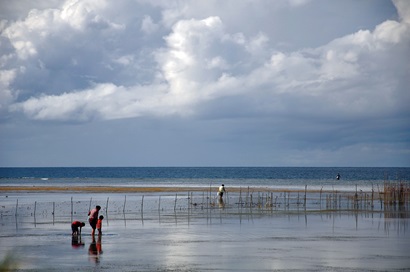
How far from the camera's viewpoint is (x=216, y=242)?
99.1 feet

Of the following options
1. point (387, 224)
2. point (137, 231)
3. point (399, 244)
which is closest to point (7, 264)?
point (399, 244)

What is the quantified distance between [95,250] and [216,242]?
5895 millimetres

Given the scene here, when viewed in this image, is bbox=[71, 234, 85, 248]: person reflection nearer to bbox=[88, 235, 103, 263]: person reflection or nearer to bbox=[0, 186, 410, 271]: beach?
bbox=[0, 186, 410, 271]: beach

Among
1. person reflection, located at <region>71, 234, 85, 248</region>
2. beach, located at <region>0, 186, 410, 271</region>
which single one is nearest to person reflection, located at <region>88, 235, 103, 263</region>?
beach, located at <region>0, 186, 410, 271</region>

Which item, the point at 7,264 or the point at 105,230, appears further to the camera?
the point at 105,230

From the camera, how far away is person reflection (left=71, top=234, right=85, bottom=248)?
2928cm

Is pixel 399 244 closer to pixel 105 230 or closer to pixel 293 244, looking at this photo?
pixel 293 244

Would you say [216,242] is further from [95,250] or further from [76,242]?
[76,242]

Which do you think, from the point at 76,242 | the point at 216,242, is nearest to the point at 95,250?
the point at 76,242

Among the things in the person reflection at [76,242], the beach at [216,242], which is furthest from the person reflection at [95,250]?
the person reflection at [76,242]

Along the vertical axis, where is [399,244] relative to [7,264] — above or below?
below

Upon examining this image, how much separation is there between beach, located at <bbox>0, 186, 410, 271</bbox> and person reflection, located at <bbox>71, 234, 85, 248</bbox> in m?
0.05

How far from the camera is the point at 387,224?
130 ft

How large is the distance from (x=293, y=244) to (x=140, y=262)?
8.36 meters
